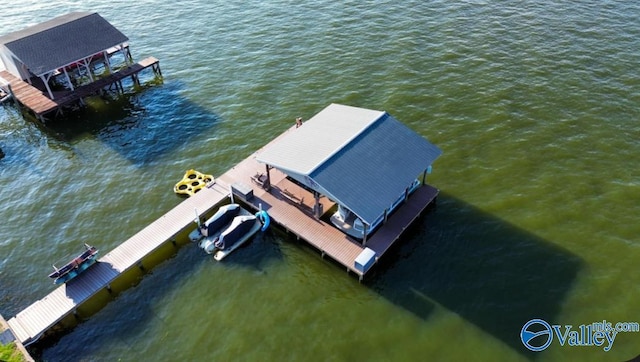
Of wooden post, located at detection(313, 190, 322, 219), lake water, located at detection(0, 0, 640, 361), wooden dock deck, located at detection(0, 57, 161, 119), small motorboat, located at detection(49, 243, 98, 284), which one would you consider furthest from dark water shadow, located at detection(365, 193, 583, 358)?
wooden dock deck, located at detection(0, 57, 161, 119)

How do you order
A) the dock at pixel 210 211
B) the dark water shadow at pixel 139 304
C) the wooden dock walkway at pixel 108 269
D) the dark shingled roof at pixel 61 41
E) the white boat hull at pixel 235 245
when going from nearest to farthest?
the dark water shadow at pixel 139 304, the wooden dock walkway at pixel 108 269, the dock at pixel 210 211, the white boat hull at pixel 235 245, the dark shingled roof at pixel 61 41

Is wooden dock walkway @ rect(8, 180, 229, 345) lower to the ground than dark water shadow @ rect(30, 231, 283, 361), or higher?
higher

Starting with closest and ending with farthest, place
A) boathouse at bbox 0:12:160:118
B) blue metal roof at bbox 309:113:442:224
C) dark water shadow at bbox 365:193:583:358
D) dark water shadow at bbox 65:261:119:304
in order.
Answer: dark water shadow at bbox 365:193:583:358 → dark water shadow at bbox 65:261:119:304 → blue metal roof at bbox 309:113:442:224 → boathouse at bbox 0:12:160:118

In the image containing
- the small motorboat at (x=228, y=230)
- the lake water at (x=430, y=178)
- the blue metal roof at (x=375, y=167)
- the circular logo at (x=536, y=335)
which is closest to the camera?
the circular logo at (x=536, y=335)

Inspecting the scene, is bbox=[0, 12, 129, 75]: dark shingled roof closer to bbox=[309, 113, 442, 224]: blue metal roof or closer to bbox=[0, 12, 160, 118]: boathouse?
bbox=[0, 12, 160, 118]: boathouse

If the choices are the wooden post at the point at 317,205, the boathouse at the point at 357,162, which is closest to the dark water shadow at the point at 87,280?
the boathouse at the point at 357,162

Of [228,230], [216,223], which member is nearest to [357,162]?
[228,230]

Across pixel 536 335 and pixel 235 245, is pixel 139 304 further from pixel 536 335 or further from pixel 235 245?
pixel 536 335

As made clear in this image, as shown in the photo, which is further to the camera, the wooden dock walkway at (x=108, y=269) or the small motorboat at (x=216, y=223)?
the small motorboat at (x=216, y=223)

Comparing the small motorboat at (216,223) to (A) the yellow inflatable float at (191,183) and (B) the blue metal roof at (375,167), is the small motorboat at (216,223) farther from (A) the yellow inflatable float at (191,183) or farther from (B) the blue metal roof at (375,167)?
(B) the blue metal roof at (375,167)
